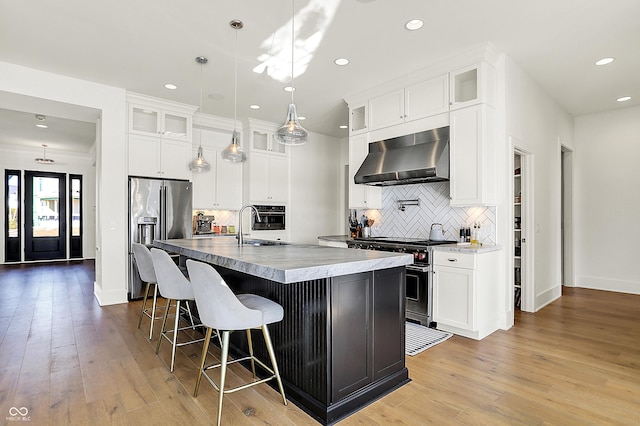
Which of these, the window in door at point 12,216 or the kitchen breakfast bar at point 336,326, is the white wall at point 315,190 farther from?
the window in door at point 12,216

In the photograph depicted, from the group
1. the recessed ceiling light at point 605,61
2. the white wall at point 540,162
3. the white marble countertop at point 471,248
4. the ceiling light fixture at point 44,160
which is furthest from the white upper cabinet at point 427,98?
the ceiling light fixture at point 44,160

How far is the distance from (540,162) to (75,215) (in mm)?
10605

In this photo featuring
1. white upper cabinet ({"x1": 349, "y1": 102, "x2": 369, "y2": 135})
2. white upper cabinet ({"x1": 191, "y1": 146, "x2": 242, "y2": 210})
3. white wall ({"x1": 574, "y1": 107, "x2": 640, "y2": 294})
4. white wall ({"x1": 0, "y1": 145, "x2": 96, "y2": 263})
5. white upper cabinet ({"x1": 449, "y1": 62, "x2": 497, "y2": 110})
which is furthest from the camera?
white wall ({"x1": 0, "y1": 145, "x2": 96, "y2": 263})

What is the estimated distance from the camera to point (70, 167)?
907 centimetres

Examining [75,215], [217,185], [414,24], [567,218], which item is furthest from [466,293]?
[75,215]

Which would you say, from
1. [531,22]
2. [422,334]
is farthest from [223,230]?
[531,22]

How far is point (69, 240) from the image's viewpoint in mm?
9102

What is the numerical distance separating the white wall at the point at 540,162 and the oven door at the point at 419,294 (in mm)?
967

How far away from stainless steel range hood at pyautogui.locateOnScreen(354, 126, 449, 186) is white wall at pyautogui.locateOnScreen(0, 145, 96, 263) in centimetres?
825

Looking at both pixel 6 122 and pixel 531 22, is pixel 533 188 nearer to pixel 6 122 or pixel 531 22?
pixel 531 22

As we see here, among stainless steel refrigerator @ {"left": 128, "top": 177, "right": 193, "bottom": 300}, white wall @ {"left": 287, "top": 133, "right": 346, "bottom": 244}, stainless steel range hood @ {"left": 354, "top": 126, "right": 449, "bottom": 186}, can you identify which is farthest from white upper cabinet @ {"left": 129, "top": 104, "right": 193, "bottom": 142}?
stainless steel range hood @ {"left": 354, "top": 126, "right": 449, "bottom": 186}

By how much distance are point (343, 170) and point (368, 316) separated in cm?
558

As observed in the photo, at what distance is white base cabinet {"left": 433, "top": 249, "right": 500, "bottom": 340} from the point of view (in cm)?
330

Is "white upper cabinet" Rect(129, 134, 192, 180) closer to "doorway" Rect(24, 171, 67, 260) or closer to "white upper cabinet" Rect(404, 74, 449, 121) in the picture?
"white upper cabinet" Rect(404, 74, 449, 121)
